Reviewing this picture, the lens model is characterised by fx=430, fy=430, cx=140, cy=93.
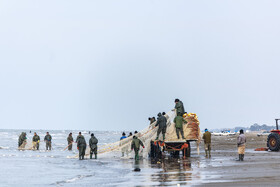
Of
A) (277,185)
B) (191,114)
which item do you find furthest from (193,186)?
(191,114)

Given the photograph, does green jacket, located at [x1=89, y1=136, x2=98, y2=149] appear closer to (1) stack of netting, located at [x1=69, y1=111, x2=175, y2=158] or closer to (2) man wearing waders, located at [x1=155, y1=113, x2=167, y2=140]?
(1) stack of netting, located at [x1=69, y1=111, x2=175, y2=158]

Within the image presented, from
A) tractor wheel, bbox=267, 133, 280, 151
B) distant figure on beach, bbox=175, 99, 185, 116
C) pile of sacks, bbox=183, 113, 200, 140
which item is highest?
distant figure on beach, bbox=175, 99, 185, 116

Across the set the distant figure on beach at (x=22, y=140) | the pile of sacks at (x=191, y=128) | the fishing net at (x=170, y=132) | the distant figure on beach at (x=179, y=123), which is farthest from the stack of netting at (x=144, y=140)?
the distant figure on beach at (x=22, y=140)

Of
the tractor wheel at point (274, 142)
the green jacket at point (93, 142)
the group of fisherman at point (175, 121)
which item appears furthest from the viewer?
the green jacket at point (93, 142)

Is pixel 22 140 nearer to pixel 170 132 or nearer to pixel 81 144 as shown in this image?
pixel 81 144

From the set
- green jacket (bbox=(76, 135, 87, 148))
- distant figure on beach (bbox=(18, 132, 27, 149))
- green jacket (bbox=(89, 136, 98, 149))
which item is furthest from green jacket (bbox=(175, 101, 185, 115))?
distant figure on beach (bbox=(18, 132, 27, 149))

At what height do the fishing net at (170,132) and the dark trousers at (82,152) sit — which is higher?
the fishing net at (170,132)

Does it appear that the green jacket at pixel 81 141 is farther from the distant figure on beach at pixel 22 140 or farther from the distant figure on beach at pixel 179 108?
the distant figure on beach at pixel 22 140

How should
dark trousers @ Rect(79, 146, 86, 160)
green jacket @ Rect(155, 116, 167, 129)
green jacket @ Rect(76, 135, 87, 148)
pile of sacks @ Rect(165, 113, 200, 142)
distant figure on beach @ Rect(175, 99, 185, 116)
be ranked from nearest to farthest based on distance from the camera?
distant figure on beach @ Rect(175, 99, 185, 116)
green jacket @ Rect(155, 116, 167, 129)
pile of sacks @ Rect(165, 113, 200, 142)
green jacket @ Rect(76, 135, 87, 148)
dark trousers @ Rect(79, 146, 86, 160)

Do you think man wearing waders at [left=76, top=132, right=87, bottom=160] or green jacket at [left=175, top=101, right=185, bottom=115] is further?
man wearing waders at [left=76, top=132, right=87, bottom=160]

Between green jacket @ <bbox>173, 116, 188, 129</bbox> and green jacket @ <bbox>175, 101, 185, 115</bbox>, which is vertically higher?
green jacket @ <bbox>175, 101, 185, 115</bbox>

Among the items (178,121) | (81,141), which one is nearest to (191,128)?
(178,121)

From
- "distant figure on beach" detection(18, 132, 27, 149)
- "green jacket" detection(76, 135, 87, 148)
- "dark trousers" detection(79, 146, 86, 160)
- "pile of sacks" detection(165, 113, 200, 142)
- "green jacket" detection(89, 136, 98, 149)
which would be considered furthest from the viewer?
"distant figure on beach" detection(18, 132, 27, 149)

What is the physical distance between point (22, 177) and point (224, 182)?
11.0m
